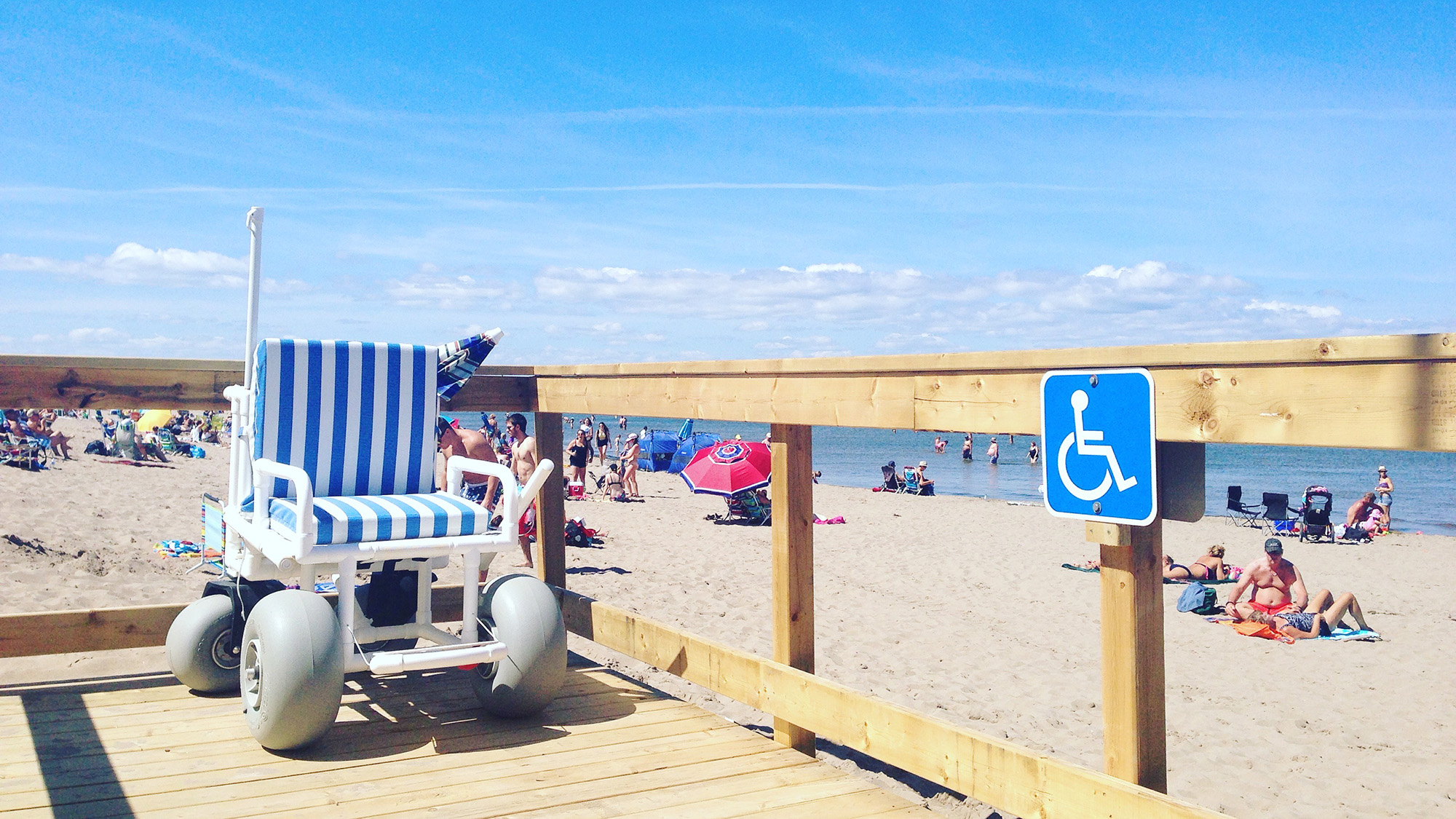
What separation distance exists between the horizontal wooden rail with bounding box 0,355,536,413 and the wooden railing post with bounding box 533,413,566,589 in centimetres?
142

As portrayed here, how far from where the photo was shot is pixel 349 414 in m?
4.11

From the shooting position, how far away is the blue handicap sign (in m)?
2.32

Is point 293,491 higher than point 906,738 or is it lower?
higher

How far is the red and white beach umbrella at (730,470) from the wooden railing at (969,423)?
11843mm

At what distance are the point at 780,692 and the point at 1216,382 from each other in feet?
6.35

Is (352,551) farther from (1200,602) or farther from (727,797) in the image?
(1200,602)

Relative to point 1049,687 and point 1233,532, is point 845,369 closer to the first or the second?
point 1049,687

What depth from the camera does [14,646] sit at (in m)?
4.43

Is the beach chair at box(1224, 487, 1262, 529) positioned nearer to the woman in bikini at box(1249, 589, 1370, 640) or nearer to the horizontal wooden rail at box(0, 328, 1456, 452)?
the woman in bikini at box(1249, 589, 1370, 640)

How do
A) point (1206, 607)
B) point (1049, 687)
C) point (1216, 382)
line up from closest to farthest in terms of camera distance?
point (1216, 382) < point (1049, 687) < point (1206, 607)

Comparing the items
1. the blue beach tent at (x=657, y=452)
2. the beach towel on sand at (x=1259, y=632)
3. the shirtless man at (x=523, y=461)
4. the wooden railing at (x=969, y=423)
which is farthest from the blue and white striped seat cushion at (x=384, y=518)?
the blue beach tent at (x=657, y=452)

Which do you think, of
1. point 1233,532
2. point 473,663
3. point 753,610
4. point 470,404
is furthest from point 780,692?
point 1233,532

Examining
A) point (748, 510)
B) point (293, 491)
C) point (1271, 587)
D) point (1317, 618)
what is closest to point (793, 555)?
point (293, 491)

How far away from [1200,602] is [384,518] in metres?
9.09
